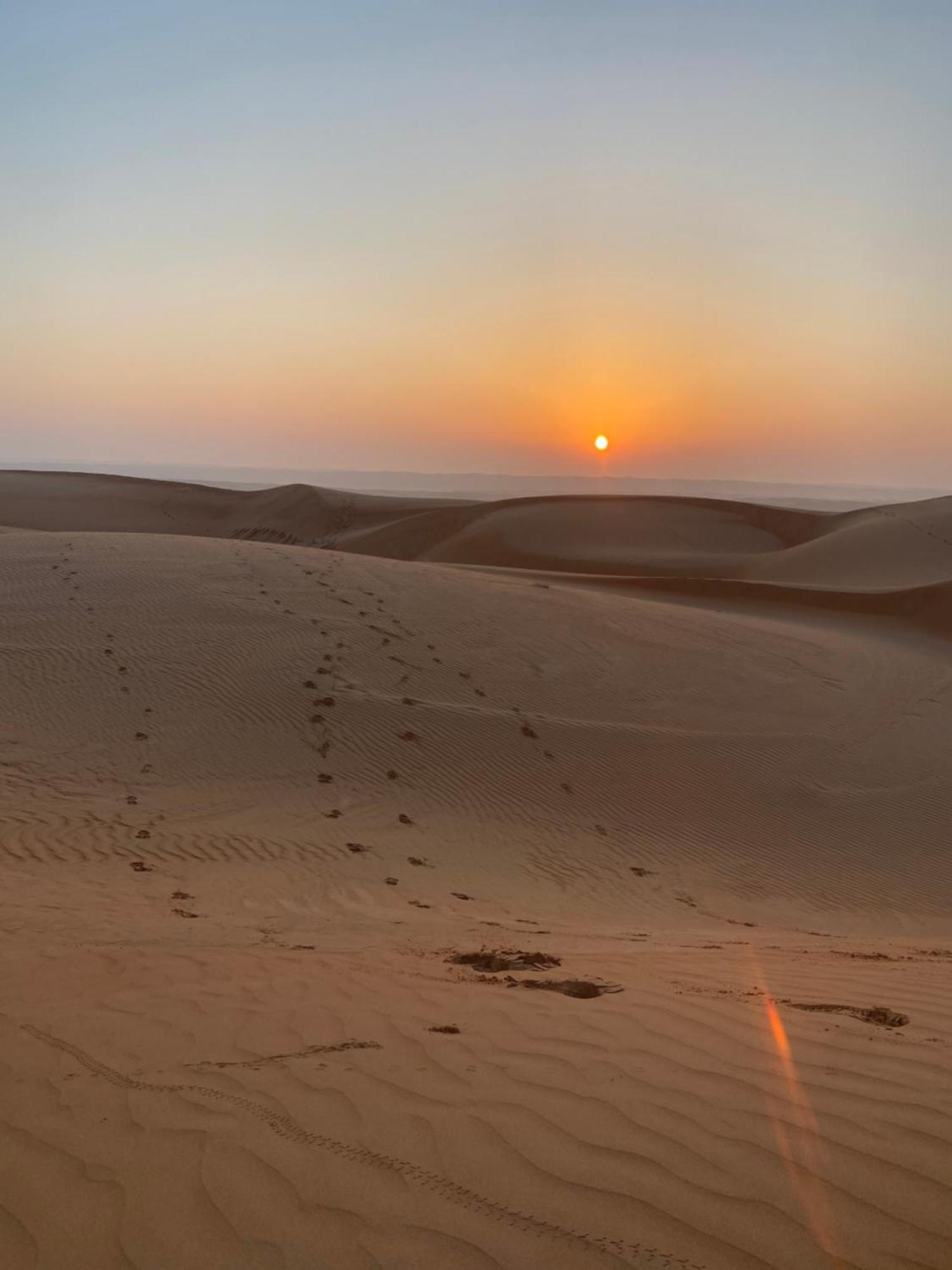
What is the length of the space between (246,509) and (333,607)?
4082 centimetres

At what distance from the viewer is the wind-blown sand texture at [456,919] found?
295 cm

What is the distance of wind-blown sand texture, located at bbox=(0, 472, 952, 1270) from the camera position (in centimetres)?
295

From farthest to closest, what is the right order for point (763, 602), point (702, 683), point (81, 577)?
1. point (763, 602)
2. point (81, 577)
3. point (702, 683)

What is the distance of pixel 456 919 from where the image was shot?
7.78m

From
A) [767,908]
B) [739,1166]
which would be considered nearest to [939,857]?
[767,908]

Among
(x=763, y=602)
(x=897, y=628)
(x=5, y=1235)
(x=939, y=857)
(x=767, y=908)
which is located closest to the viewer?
(x=5, y=1235)

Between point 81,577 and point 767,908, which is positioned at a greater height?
point 81,577

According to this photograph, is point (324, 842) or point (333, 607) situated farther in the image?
point (333, 607)

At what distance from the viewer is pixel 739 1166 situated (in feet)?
10.1

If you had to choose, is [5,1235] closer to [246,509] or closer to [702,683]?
[702,683]

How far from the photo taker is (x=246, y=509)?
56.5m

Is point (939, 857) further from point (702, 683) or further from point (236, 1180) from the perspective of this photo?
point (236, 1180)

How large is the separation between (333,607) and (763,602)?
534 inches

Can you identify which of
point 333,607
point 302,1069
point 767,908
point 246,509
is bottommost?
point 767,908
